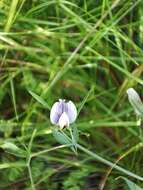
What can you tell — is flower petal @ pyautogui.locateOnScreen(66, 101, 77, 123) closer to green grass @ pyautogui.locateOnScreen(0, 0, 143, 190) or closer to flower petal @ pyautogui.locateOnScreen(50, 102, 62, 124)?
flower petal @ pyautogui.locateOnScreen(50, 102, 62, 124)

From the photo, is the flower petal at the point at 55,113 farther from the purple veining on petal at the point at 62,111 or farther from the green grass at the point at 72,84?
the green grass at the point at 72,84

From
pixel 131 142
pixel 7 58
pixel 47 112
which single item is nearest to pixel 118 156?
pixel 131 142

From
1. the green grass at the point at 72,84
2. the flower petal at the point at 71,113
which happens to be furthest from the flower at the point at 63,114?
the green grass at the point at 72,84

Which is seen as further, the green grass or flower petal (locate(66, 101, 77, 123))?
the green grass

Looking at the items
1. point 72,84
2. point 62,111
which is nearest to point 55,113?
point 62,111

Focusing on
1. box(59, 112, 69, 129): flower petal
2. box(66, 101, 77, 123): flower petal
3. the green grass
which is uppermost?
the green grass

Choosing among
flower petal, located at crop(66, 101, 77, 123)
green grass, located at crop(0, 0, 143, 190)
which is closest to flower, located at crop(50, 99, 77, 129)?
flower petal, located at crop(66, 101, 77, 123)
